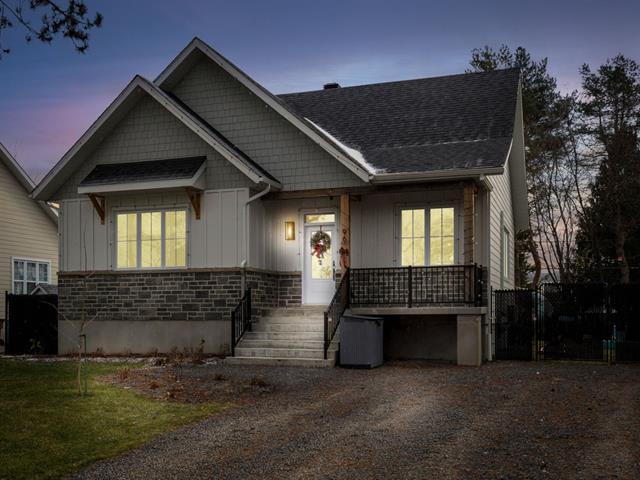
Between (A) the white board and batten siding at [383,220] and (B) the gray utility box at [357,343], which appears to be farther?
(A) the white board and batten siding at [383,220]

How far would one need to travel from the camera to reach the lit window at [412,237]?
17766mm

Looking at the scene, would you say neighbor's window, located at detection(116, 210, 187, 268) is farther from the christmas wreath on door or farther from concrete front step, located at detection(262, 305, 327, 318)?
the christmas wreath on door

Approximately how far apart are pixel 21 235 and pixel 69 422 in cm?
1868

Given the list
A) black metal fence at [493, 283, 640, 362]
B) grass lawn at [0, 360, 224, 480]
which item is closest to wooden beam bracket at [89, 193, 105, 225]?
grass lawn at [0, 360, 224, 480]

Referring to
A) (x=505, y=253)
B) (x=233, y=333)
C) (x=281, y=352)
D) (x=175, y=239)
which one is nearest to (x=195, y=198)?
(x=175, y=239)

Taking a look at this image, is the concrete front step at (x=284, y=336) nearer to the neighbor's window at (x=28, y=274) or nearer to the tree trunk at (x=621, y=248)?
the neighbor's window at (x=28, y=274)

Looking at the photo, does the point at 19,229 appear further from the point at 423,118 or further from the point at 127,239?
the point at 423,118

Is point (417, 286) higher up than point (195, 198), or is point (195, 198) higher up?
point (195, 198)

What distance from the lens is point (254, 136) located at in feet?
62.5

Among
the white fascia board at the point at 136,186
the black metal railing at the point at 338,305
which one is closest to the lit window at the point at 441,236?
the black metal railing at the point at 338,305

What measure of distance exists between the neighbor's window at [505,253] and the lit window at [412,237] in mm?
4479

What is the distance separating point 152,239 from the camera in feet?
62.0

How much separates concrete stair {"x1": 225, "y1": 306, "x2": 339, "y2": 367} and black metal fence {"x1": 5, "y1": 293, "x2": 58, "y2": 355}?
21.6 feet

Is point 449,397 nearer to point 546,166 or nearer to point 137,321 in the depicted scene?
point 137,321
